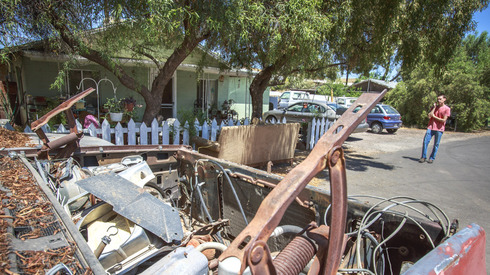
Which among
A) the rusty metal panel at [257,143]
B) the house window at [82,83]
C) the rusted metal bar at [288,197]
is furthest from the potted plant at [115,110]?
the rusted metal bar at [288,197]

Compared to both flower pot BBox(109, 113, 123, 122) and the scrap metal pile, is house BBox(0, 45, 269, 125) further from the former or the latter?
the scrap metal pile

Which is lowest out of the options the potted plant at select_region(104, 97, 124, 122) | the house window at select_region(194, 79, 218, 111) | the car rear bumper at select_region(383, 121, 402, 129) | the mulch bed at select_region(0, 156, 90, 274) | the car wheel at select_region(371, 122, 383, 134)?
the car wheel at select_region(371, 122, 383, 134)

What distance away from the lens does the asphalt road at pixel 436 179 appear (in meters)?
5.28

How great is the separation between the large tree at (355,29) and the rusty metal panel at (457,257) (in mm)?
4968

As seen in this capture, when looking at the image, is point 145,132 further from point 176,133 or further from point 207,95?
point 207,95

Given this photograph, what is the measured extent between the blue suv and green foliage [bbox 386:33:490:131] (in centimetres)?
422

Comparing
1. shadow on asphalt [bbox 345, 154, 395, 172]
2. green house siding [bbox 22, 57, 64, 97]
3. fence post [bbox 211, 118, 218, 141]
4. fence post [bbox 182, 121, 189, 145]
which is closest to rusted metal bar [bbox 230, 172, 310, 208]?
fence post [bbox 182, 121, 189, 145]

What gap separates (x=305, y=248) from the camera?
1390mm

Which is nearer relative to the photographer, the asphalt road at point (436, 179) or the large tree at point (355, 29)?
the asphalt road at point (436, 179)

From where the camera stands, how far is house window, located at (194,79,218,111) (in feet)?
47.2

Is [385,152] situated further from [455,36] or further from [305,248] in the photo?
[305,248]

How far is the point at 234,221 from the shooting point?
2.96 metres

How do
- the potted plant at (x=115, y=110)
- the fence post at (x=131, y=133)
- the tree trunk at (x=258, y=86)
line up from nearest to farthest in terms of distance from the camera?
the fence post at (x=131, y=133) → the tree trunk at (x=258, y=86) → the potted plant at (x=115, y=110)

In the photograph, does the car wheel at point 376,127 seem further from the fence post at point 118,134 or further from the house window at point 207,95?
the fence post at point 118,134
